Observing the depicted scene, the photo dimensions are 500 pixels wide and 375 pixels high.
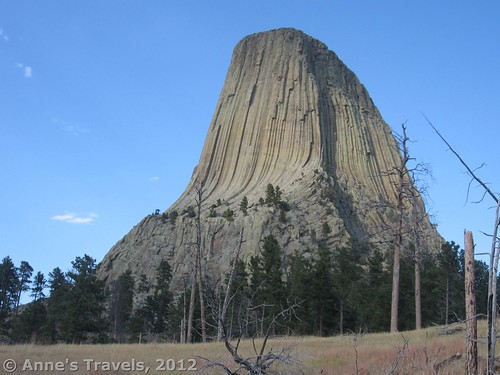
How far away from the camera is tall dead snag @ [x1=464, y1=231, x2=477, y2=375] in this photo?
750 cm

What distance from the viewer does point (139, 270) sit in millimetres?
71500

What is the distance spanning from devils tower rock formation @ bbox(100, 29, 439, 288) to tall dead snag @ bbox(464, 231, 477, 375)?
55455 millimetres

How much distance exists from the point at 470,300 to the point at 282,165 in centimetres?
8097

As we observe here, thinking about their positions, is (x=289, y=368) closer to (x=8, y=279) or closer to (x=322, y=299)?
(x=322, y=299)

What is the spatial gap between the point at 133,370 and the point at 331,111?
90063 mm

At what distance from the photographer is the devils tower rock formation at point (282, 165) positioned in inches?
2744

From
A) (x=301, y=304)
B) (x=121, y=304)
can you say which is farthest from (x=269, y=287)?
(x=121, y=304)

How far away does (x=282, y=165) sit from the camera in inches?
3487

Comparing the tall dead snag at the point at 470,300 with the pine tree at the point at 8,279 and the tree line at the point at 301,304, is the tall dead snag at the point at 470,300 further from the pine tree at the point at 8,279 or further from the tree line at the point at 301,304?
the pine tree at the point at 8,279

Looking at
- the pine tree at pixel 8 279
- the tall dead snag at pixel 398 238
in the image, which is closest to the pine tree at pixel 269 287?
the tall dead snag at pixel 398 238

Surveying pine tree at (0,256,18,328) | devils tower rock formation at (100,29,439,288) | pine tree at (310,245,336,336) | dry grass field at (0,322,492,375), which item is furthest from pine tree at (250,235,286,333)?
pine tree at (0,256,18,328)

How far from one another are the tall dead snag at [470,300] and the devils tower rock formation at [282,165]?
182 feet

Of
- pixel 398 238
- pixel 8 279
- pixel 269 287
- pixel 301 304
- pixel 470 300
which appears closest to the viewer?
pixel 470 300

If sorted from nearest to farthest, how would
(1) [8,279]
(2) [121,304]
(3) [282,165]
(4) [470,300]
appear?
(4) [470,300]
(2) [121,304]
(1) [8,279]
(3) [282,165]
